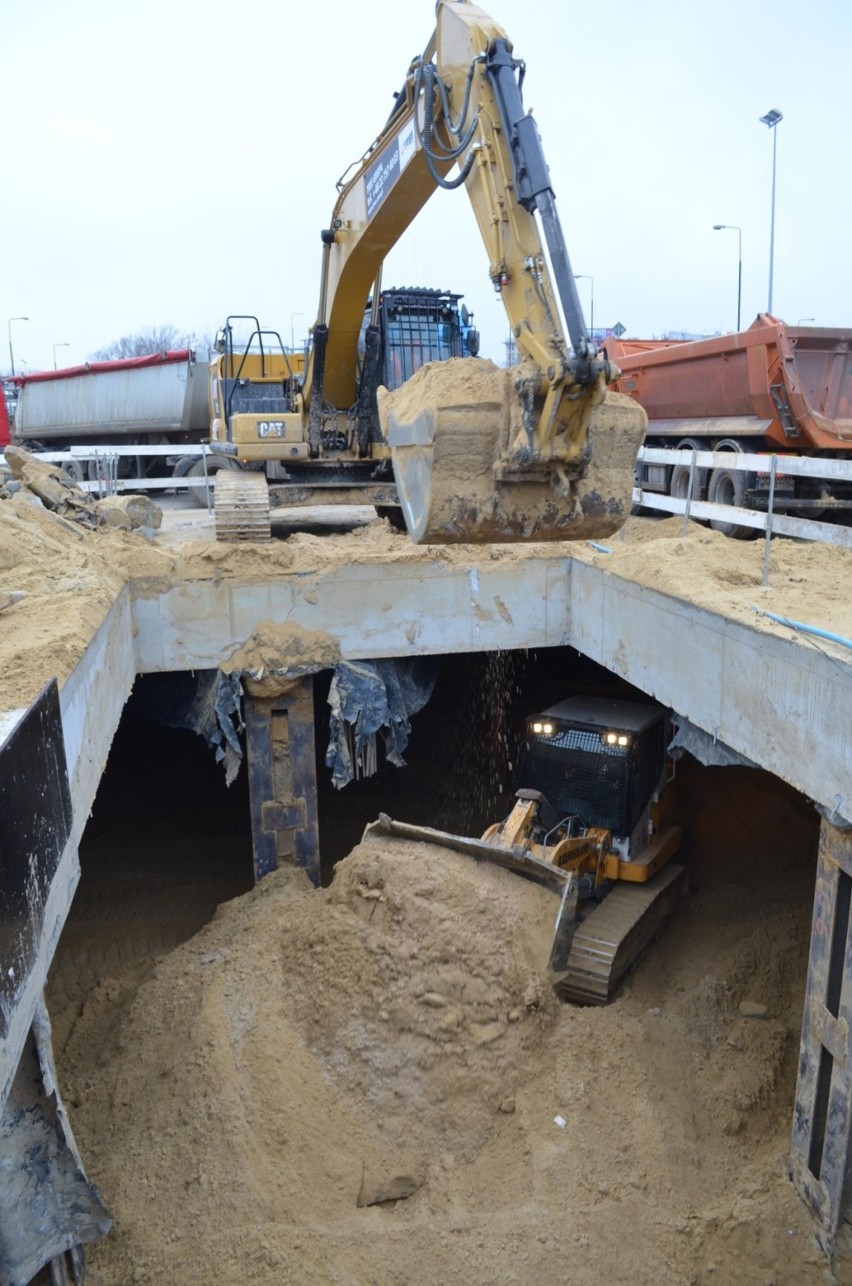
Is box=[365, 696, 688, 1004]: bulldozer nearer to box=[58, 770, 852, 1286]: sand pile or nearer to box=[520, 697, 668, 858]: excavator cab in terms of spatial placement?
box=[520, 697, 668, 858]: excavator cab

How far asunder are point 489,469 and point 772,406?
6.63m

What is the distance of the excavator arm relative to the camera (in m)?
5.07

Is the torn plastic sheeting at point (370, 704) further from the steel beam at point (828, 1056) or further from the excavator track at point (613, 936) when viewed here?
the steel beam at point (828, 1056)

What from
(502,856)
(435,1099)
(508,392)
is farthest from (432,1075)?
(508,392)

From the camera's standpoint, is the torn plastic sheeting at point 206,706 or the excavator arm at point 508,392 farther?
the torn plastic sheeting at point 206,706

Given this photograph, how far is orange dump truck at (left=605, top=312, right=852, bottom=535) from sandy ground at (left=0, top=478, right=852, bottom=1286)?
80.8 inches

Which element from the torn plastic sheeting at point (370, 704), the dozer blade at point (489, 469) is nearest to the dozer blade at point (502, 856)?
the torn plastic sheeting at point (370, 704)

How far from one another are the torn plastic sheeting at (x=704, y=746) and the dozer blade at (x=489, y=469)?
194cm

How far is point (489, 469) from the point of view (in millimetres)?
5359

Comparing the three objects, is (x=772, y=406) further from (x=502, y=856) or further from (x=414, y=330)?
(x=502, y=856)

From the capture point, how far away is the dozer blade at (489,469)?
524 centimetres

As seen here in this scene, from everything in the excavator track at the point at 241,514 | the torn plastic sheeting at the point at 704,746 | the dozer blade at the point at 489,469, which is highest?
the dozer blade at the point at 489,469

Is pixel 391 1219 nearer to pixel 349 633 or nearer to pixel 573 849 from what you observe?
pixel 573 849

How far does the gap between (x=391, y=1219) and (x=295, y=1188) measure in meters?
0.64
